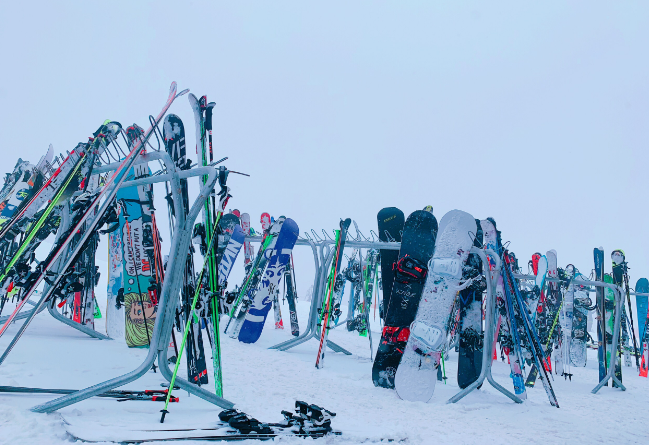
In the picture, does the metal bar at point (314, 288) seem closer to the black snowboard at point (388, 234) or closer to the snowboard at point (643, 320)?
the black snowboard at point (388, 234)

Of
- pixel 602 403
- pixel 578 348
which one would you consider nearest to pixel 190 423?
pixel 602 403

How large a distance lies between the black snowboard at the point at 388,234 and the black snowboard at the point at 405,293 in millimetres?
1218

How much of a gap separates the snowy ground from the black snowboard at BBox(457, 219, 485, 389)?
0.81ft

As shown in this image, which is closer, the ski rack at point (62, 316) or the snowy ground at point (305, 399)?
the snowy ground at point (305, 399)

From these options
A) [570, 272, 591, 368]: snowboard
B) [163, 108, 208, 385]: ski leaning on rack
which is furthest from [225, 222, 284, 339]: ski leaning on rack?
[570, 272, 591, 368]: snowboard

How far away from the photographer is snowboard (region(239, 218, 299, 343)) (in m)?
6.71

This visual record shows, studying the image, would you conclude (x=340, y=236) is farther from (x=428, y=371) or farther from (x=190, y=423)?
(x=190, y=423)

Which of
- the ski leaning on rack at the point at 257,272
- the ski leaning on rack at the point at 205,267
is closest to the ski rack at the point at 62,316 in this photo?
the ski leaning on rack at the point at 205,267

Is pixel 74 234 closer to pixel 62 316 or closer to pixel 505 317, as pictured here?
pixel 62 316

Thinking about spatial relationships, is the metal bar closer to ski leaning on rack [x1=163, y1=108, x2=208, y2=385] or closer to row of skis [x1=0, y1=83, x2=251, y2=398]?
Answer: row of skis [x1=0, y1=83, x2=251, y2=398]

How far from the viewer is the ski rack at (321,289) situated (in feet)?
18.8

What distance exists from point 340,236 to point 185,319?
288 centimetres

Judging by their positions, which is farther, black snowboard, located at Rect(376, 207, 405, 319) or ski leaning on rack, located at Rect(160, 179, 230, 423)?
black snowboard, located at Rect(376, 207, 405, 319)

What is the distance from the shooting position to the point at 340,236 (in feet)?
19.0
